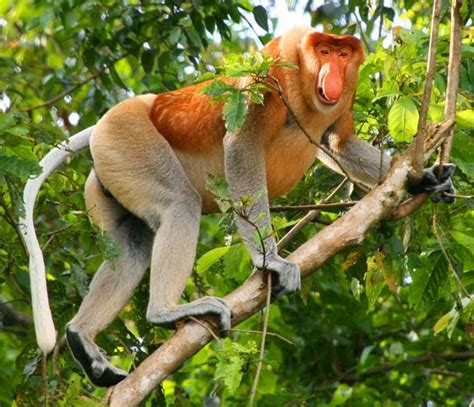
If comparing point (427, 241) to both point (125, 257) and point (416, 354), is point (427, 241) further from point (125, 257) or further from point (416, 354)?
point (416, 354)

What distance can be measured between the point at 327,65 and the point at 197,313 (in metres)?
1.24

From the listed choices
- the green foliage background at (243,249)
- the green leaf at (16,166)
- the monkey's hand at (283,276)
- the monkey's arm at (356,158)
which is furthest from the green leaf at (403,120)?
the green leaf at (16,166)

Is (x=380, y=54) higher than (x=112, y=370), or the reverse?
(x=380, y=54)

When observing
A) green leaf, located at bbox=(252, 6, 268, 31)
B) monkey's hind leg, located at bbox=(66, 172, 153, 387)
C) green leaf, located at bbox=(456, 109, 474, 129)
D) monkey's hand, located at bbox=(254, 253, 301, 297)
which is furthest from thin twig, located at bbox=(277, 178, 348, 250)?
green leaf, located at bbox=(252, 6, 268, 31)

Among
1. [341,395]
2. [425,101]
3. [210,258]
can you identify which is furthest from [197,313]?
[341,395]

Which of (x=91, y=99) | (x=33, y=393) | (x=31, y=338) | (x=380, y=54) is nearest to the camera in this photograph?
(x=33, y=393)

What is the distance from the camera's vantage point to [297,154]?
4.70 metres

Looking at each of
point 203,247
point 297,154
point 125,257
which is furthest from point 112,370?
point 297,154

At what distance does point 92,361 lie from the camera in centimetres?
428

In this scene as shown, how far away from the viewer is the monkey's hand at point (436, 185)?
154 inches

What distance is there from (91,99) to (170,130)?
1.49m

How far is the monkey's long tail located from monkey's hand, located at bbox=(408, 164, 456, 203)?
1348mm

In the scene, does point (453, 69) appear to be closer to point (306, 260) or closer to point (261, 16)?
point (306, 260)

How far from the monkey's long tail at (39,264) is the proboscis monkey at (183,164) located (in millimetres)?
11
